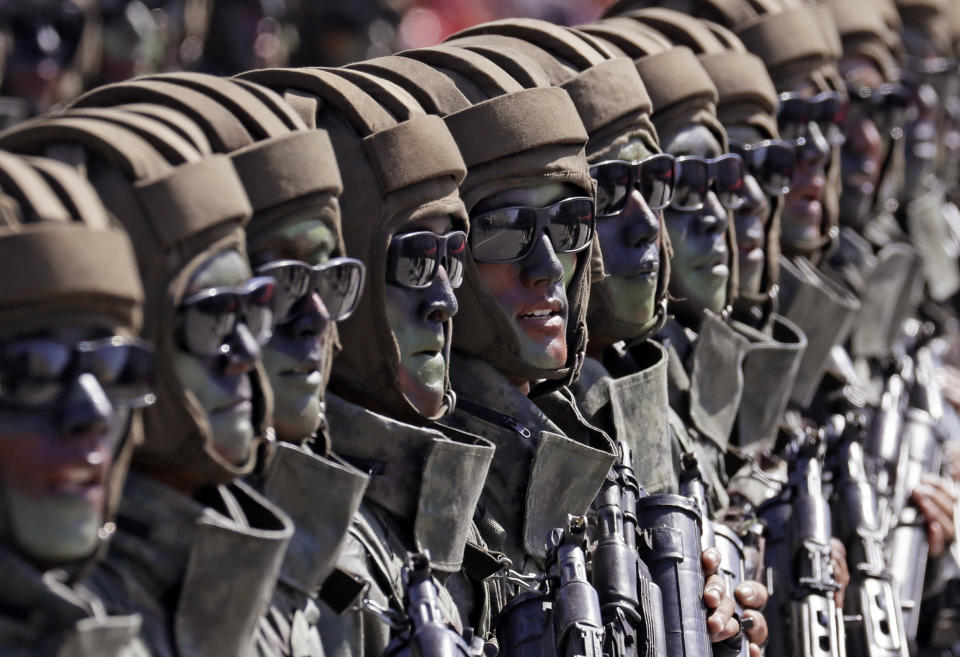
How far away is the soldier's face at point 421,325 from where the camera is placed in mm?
7797

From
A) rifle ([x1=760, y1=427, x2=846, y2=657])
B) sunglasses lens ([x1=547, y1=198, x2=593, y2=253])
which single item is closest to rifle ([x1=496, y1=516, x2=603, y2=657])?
sunglasses lens ([x1=547, y1=198, x2=593, y2=253])

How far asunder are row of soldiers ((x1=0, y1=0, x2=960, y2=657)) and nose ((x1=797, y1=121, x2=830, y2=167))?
0.02 m

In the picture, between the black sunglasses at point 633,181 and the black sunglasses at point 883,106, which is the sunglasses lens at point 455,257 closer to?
the black sunglasses at point 633,181

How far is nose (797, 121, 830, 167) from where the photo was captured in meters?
12.2

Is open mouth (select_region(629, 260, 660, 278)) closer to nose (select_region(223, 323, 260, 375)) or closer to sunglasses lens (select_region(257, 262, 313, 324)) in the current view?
sunglasses lens (select_region(257, 262, 313, 324))

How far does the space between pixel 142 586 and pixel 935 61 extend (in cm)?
1135

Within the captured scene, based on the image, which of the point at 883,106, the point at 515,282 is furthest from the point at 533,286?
the point at 883,106

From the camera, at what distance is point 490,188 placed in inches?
336

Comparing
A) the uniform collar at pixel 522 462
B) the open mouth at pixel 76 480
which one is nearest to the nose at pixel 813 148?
the uniform collar at pixel 522 462

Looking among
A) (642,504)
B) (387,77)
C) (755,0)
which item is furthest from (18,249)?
(755,0)

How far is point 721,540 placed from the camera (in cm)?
935

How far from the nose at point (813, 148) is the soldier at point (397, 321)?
15.1 feet

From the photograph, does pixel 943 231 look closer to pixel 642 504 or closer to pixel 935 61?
pixel 935 61

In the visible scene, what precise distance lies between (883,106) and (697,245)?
393 cm
